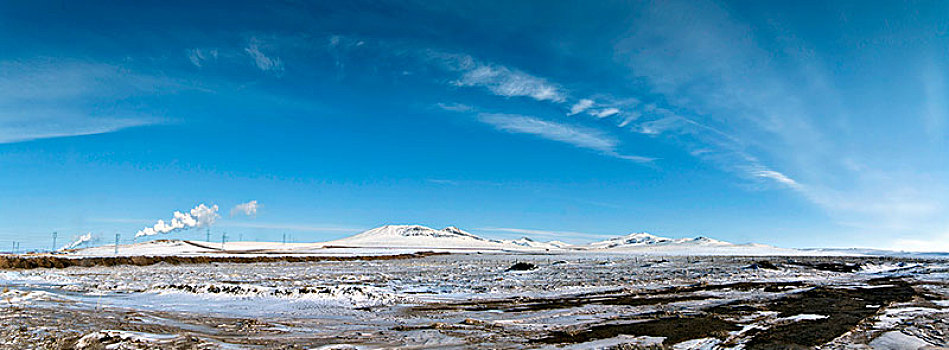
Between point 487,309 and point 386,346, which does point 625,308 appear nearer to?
point 487,309

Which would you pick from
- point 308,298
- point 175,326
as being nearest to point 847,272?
point 308,298

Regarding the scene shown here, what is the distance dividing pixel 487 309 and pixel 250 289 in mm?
9415

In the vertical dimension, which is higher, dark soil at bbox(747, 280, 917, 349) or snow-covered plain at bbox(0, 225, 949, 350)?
snow-covered plain at bbox(0, 225, 949, 350)

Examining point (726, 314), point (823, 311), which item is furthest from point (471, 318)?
point (823, 311)

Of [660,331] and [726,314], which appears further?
[726,314]

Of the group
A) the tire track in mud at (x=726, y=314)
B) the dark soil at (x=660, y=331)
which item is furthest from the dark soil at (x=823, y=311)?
the dark soil at (x=660, y=331)

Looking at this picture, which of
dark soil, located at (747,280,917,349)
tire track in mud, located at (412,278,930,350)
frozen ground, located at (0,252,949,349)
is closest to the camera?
frozen ground, located at (0,252,949,349)

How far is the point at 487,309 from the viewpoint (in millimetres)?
14891

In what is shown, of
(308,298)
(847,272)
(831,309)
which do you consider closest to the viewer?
(831,309)

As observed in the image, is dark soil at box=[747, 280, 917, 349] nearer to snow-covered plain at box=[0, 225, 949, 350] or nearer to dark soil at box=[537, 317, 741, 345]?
snow-covered plain at box=[0, 225, 949, 350]

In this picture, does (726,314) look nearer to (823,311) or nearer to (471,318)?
(823,311)

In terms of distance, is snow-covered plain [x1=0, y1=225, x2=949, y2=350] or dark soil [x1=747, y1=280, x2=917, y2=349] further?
dark soil [x1=747, y1=280, x2=917, y2=349]

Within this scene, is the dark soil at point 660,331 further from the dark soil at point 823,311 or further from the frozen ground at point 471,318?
the dark soil at point 823,311

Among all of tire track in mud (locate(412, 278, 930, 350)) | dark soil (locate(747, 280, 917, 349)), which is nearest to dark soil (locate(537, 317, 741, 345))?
tire track in mud (locate(412, 278, 930, 350))
